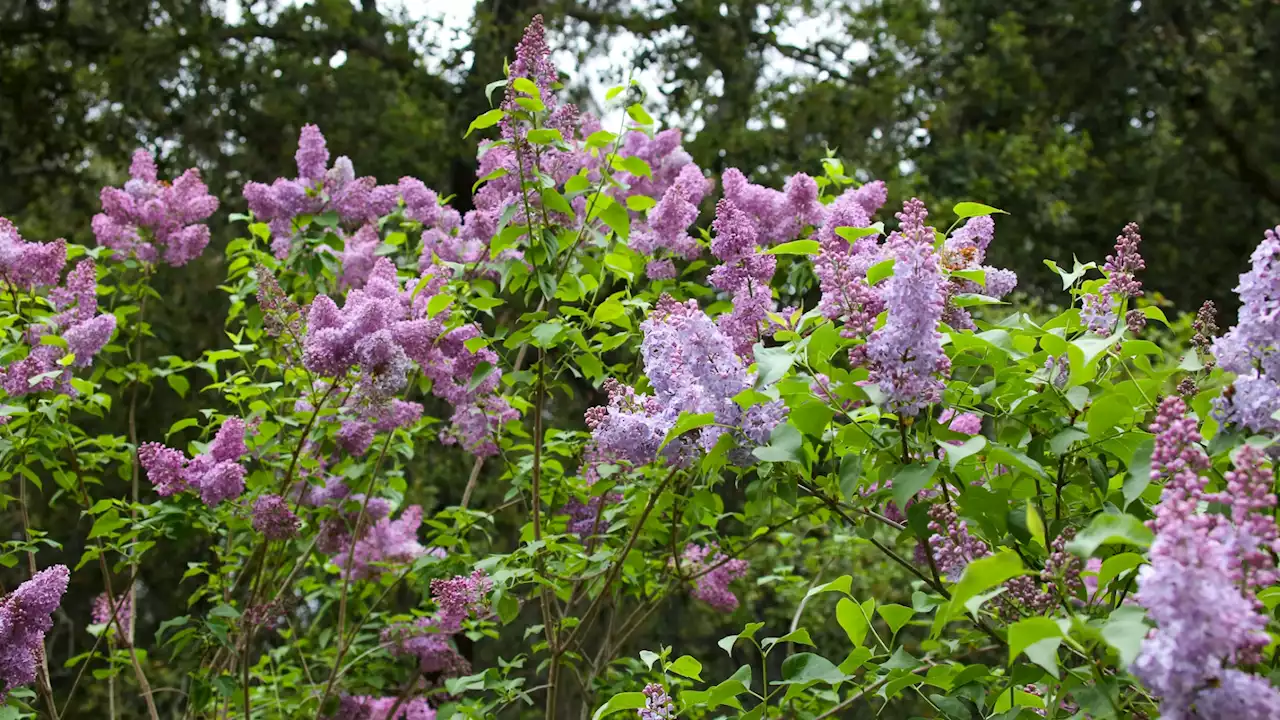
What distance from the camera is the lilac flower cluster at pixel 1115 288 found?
200cm

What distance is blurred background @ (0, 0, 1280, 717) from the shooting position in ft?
27.7

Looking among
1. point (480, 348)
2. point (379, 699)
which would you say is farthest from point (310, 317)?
point (379, 699)

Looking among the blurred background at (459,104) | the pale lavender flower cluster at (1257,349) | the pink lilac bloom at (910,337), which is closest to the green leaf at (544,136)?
the pink lilac bloom at (910,337)

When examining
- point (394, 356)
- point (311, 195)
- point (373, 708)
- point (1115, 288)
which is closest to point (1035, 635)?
point (1115, 288)

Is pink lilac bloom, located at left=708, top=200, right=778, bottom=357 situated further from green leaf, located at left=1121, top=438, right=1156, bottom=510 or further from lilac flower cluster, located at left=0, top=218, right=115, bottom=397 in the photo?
lilac flower cluster, located at left=0, top=218, right=115, bottom=397

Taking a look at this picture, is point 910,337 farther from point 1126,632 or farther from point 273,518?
point 273,518

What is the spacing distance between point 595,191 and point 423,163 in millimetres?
5773

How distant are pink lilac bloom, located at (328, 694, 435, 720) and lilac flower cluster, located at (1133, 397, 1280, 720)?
3182 mm

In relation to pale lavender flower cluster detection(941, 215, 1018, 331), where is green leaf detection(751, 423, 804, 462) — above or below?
below

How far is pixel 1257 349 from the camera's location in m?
1.60

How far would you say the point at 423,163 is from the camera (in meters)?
8.45

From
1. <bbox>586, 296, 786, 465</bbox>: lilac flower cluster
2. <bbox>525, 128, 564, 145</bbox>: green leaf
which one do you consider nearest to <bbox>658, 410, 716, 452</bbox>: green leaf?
<bbox>586, 296, 786, 465</bbox>: lilac flower cluster

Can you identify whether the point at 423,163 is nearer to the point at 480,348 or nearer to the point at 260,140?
the point at 260,140

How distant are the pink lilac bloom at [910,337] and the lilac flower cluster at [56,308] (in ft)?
7.45
